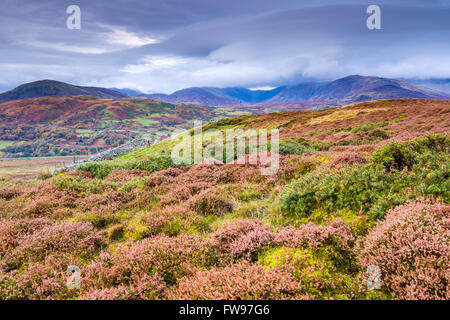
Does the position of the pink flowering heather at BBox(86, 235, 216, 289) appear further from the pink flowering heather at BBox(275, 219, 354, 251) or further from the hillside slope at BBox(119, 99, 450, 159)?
the hillside slope at BBox(119, 99, 450, 159)

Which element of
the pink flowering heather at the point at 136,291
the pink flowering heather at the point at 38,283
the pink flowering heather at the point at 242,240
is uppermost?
the pink flowering heather at the point at 242,240

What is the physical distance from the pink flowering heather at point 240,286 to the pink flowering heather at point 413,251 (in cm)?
142

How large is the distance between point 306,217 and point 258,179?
4260 mm

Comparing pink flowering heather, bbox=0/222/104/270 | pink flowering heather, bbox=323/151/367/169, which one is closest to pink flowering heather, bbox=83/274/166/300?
pink flowering heather, bbox=0/222/104/270

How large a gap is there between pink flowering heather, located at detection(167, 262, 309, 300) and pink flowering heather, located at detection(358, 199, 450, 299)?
4.67ft

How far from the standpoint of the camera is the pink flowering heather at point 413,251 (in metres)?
3.12

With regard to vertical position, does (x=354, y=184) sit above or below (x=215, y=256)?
above

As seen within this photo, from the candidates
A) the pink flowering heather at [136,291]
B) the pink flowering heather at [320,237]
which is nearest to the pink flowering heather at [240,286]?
the pink flowering heather at [136,291]

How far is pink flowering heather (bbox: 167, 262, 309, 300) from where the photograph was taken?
347 centimetres

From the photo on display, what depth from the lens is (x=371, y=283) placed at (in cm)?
357

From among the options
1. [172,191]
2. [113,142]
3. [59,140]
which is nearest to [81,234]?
[172,191]

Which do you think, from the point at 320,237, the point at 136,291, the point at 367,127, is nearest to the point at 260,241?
the point at 320,237

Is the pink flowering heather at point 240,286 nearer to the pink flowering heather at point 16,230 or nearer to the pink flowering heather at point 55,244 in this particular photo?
the pink flowering heather at point 55,244
